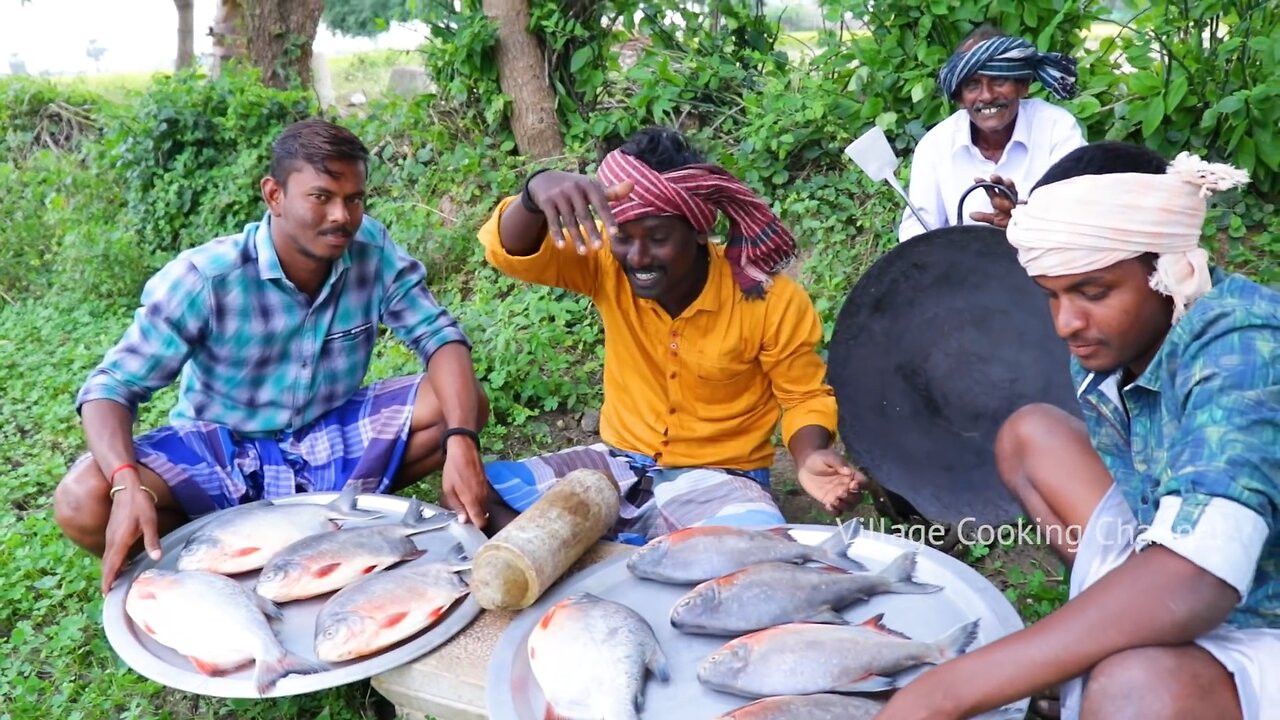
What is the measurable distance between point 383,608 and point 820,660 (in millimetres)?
1026

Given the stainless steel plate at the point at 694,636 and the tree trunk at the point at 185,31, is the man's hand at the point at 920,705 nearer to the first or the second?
the stainless steel plate at the point at 694,636

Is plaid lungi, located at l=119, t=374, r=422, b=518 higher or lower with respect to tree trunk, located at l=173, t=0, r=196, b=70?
lower

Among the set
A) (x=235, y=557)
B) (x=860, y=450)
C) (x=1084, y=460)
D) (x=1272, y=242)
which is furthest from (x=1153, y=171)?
(x=1272, y=242)

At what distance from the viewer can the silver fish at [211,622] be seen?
7.62 feet

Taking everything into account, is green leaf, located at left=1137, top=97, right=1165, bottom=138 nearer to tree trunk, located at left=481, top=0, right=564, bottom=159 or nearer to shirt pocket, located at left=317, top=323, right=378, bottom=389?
tree trunk, located at left=481, top=0, right=564, bottom=159

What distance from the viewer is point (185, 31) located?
48.9 feet

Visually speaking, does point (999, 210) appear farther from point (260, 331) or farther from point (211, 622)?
point (211, 622)

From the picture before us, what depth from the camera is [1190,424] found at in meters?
1.70

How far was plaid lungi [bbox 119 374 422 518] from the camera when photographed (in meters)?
3.19

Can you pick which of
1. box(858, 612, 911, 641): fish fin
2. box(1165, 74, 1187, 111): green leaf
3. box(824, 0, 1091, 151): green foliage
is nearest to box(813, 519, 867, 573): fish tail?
box(858, 612, 911, 641): fish fin

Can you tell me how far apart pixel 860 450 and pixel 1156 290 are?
148cm

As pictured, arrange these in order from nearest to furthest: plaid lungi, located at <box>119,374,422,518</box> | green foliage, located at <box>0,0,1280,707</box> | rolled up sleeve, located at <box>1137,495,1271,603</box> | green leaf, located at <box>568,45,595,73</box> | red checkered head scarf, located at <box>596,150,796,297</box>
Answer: rolled up sleeve, located at <box>1137,495,1271,603</box>, red checkered head scarf, located at <box>596,150,796,297</box>, plaid lungi, located at <box>119,374,422,518</box>, green foliage, located at <box>0,0,1280,707</box>, green leaf, located at <box>568,45,595,73</box>

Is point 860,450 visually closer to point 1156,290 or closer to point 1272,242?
point 1156,290

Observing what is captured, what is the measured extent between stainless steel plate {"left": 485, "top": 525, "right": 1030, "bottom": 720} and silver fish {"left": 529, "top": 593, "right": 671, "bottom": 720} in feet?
0.14
